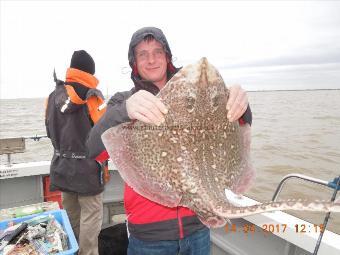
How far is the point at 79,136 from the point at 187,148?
8.42 feet

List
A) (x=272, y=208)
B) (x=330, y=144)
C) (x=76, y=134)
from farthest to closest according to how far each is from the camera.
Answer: (x=330, y=144), (x=76, y=134), (x=272, y=208)

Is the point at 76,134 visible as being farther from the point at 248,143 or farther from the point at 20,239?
the point at 248,143

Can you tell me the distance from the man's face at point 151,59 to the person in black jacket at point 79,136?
1.52m

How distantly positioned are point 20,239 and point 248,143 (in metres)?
2.07

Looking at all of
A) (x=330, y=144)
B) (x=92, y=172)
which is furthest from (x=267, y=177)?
(x=92, y=172)

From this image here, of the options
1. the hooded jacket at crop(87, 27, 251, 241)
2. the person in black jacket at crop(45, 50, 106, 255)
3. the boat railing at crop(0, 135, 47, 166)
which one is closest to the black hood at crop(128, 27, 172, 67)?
the hooded jacket at crop(87, 27, 251, 241)

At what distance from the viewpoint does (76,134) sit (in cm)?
404

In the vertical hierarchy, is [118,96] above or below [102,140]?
above

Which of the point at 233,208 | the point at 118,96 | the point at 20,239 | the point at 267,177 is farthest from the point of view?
the point at 267,177

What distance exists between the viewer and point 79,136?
4.04 m

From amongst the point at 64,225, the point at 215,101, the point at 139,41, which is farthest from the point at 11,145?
the point at 215,101

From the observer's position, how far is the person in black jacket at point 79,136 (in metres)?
4.00

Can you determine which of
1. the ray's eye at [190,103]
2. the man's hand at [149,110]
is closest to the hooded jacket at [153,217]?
the man's hand at [149,110]

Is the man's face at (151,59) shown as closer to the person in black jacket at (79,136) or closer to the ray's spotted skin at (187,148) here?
the ray's spotted skin at (187,148)
